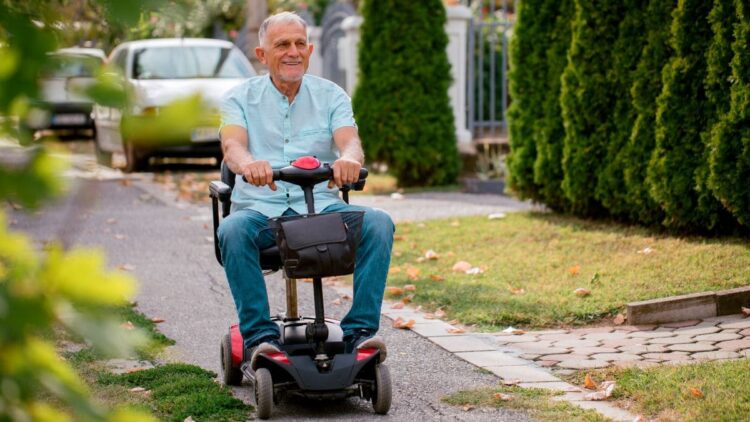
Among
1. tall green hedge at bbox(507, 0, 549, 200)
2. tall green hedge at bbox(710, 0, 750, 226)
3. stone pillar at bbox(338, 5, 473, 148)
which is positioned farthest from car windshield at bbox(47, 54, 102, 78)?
stone pillar at bbox(338, 5, 473, 148)

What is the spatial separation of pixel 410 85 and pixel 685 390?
8.68 meters

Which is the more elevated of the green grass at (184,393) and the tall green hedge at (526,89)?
the tall green hedge at (526,89)

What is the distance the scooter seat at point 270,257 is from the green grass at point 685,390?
1318 millimetres

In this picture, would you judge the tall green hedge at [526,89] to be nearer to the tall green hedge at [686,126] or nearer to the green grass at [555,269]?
the green grass at [555,269]

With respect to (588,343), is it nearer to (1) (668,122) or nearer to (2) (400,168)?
(1) (668,122)

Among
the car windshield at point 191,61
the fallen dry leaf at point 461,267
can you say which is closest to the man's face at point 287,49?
the fallen dry leaf at point 461,267

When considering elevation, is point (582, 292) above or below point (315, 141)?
below

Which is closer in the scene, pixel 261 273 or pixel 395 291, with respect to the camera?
pixel 261 273

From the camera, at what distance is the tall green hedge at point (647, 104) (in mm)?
7746

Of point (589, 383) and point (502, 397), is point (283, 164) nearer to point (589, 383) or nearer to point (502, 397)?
point (502, 397)

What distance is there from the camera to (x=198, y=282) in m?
7.66

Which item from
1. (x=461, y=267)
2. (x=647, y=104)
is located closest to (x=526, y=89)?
(x=647, y=104)

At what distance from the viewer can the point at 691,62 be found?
740 cm

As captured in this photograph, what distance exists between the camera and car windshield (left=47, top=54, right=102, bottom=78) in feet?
3.71
